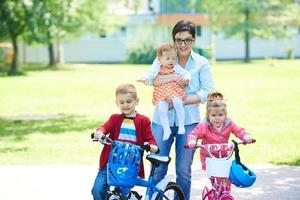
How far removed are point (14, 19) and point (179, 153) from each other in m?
32.6

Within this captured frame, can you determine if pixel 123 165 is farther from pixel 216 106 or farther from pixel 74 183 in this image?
pixel 74 183

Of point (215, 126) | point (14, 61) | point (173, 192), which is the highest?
point (215, 126)

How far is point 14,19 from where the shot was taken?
37.8 m

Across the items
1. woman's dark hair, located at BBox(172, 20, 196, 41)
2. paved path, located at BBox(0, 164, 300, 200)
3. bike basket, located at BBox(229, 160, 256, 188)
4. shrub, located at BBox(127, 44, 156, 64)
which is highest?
woman's dark hair, located at BBox(172, 20, 196, 41)

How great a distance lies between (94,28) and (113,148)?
46.0 metres

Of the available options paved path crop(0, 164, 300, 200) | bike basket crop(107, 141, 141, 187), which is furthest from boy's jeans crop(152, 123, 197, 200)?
paved path crop(0, 164, 300, 200)

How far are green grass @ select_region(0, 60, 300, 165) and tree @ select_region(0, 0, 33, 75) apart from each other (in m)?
5.53

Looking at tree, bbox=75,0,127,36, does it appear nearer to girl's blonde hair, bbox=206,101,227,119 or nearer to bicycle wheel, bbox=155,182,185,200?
bicycle wheel, bbox=155,182,185,200

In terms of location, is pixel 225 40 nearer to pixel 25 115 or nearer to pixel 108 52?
pixel 108 52

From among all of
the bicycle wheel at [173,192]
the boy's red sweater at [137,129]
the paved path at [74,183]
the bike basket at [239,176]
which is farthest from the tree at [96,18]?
the bike basket at [239,176]

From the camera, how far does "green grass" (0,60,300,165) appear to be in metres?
11.5

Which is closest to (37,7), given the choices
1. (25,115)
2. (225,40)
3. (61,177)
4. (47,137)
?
(25,115)

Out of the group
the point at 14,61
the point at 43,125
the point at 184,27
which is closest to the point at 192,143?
the point at 184,27

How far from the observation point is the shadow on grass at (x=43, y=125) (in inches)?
570
